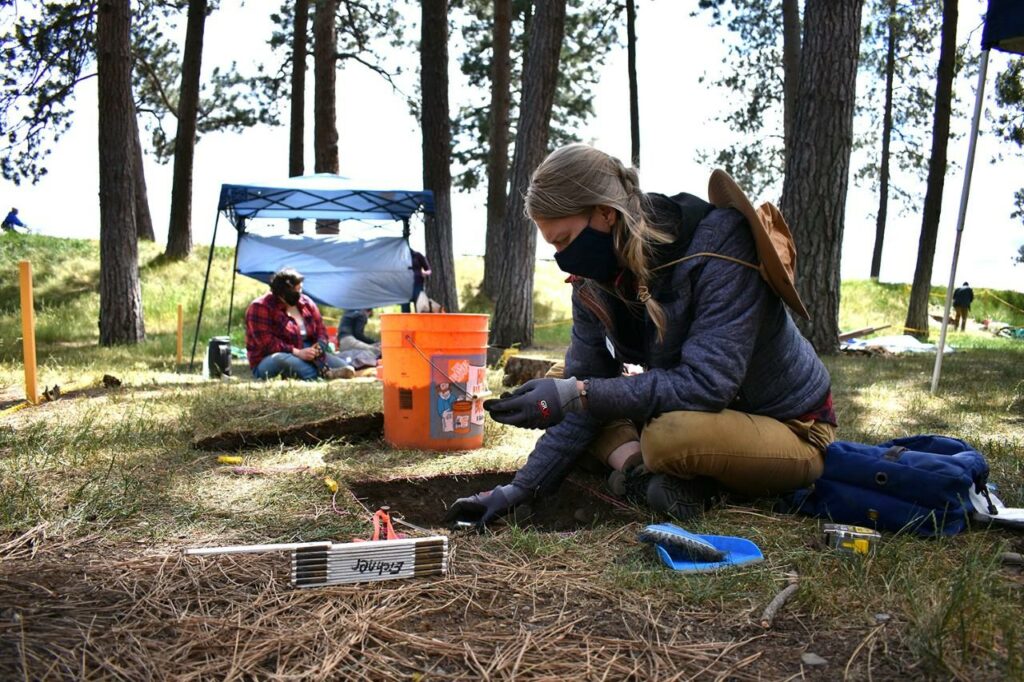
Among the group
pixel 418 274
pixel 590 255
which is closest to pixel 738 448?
pixel 590 255

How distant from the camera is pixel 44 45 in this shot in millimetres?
11109

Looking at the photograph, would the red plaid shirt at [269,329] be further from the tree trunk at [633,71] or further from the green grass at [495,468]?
the tree trunk at [633,71]

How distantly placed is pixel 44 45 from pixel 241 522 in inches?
451

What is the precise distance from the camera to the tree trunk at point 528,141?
7.86m

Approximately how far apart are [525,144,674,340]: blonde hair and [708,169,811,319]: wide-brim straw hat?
0.72ft

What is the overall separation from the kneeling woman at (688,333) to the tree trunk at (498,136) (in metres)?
8.49

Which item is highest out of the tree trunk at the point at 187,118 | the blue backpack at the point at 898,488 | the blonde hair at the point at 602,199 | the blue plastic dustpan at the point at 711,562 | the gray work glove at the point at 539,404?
the tree trunk at the point at 187,118

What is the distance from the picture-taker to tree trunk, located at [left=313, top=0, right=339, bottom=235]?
11750mm

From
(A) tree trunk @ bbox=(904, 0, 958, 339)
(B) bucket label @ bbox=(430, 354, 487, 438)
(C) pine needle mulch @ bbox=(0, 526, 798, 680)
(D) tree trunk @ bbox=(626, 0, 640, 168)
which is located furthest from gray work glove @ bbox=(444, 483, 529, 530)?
(D) tree trunk @ bbox=(626, 0, 640, 168)

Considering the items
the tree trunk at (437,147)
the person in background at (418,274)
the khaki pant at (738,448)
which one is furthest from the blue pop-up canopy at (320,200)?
the khaki pant at (738,448)

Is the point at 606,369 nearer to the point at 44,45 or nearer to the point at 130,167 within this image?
the point at 130,167

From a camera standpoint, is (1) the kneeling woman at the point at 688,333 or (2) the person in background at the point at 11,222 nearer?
(1) the kneeling woman at the point at 688,333

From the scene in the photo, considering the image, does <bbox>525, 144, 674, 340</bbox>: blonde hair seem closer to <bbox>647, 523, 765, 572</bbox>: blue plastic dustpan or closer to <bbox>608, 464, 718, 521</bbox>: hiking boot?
<bbox>608, 464, 718, 521</bbox>: hiking boot

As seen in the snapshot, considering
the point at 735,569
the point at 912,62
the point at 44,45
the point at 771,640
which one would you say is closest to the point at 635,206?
the point at 735,569
